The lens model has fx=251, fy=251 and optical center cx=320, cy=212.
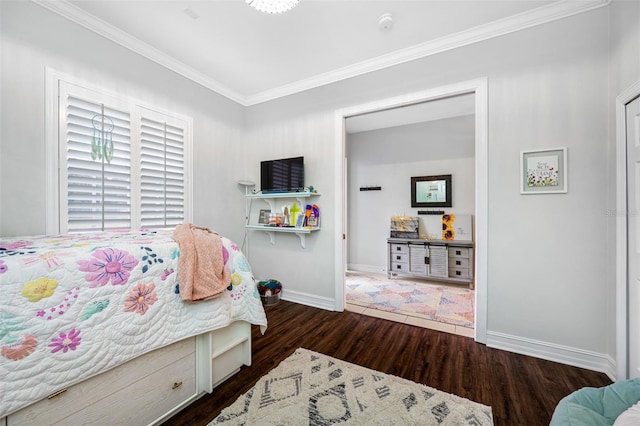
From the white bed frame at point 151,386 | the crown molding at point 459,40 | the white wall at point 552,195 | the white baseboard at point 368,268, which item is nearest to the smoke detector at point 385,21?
the crown molding at point 459,40

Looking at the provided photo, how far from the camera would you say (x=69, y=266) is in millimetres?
1112

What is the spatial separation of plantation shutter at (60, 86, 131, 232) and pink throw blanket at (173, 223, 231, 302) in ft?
3.69

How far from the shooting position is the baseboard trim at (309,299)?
308 centimetres

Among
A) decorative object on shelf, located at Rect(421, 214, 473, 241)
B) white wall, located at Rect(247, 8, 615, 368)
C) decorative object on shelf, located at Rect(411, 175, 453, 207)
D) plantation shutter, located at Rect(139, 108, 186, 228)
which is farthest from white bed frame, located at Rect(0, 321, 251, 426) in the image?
decorative object on shelf, located at Rect(411, 175, 453, 207)

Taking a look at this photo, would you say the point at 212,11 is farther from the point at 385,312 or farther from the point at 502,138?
the point at 385,312

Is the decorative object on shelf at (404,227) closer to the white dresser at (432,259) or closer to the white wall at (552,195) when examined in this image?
the white dresser at (432,259)

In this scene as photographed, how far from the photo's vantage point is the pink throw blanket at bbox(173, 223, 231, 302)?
1.48m

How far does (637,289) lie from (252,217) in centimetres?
373

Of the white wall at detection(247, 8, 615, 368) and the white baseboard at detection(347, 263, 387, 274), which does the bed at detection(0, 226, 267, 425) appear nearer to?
the white wall at detection(247, 8, 615, 368)

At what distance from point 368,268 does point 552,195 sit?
3475 millimetres

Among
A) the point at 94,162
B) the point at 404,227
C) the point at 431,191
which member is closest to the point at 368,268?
the point at 404,227

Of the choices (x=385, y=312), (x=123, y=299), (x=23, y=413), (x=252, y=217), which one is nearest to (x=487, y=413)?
(x=385, y=312)

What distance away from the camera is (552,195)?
6.77ft

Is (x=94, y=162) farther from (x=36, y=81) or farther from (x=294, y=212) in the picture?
(x=294, y=212)
